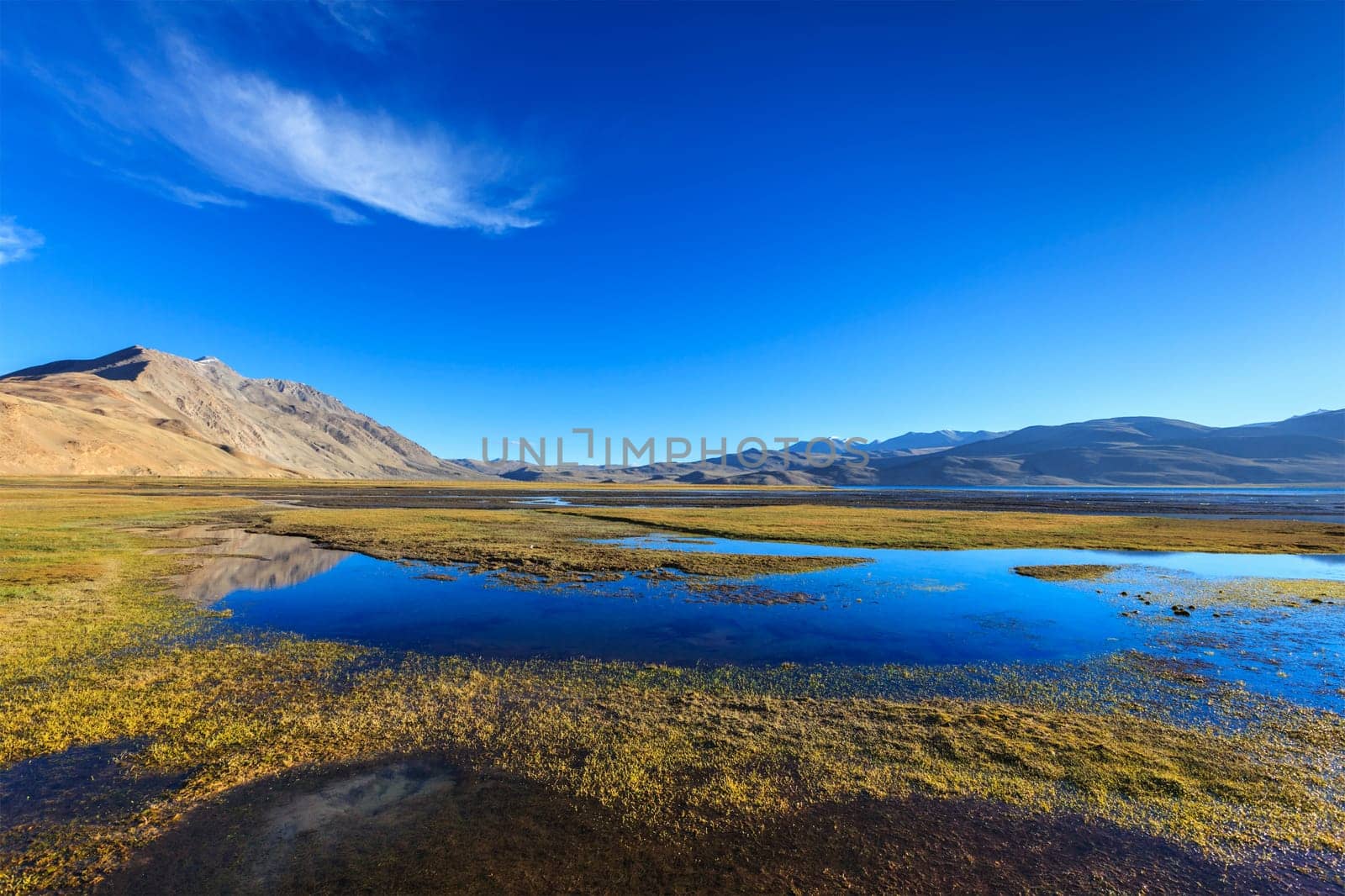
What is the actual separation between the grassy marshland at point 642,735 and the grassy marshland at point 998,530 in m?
29.3

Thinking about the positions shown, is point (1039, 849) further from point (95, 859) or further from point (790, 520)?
point (790, 520)

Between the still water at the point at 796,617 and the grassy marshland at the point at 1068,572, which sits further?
the grassy marshland at the point at 1068,572

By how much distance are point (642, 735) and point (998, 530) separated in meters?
50.3

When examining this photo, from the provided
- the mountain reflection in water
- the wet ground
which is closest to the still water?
the mountain reflection in water

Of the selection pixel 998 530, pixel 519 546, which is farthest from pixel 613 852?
pixel 998 530

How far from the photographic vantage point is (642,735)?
10.2 m

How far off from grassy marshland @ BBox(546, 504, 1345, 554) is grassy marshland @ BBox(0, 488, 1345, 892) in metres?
29.3

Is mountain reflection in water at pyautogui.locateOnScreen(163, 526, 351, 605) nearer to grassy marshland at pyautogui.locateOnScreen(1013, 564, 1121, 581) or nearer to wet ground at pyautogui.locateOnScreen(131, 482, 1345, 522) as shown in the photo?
grassy marshland at pyautogui.locateOnScreen(1013, 564, 1121, 581)

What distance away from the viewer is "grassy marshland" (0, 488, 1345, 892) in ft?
26.0

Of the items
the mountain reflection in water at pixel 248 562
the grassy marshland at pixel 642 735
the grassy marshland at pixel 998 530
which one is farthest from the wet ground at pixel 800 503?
the grassy marshland at pixel 642 735

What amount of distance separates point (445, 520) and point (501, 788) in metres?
48.5

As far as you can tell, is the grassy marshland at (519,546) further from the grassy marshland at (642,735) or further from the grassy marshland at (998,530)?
the grassy marshland at (642,735)

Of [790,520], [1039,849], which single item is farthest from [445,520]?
[1039,849]

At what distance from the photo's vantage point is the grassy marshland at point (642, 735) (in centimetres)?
792
